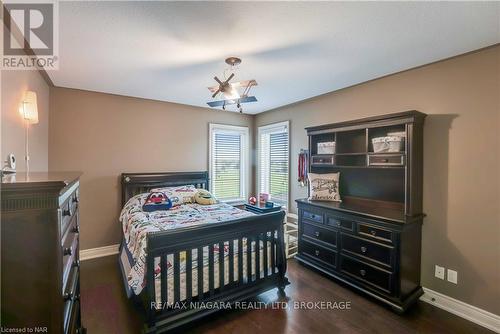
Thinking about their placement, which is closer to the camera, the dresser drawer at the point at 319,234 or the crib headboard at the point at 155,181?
the dresser drawer at the point at 319,234

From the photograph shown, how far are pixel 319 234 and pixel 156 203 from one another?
225 centimetres

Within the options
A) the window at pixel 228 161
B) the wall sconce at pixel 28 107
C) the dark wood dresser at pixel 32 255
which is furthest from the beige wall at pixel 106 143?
the dark wood dresser at pixel 32 255

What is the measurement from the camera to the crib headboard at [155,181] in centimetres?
369

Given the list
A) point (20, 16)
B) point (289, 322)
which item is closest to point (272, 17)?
point (20, 16)

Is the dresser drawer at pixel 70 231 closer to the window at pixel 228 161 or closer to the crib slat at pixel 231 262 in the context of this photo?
the crib slat at pixel 231 262

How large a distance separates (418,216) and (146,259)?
2712 mm

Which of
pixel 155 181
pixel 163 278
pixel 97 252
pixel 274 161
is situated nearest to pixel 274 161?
pixel 274 161

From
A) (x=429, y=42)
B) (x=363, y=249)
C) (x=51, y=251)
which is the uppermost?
(x=429, y=42)

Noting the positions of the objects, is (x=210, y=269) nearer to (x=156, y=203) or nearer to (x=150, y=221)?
(x=150, y=221)

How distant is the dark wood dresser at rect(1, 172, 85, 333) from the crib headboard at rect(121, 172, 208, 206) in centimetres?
291

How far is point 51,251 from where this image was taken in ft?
3.19

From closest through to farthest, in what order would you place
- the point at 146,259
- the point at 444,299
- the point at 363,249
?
1. the point at 146,259
2. the point at 444,299
3. the point at 363,249

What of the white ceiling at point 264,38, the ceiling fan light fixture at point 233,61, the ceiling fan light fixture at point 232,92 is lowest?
the ceiling fan light fixture at point 232,92

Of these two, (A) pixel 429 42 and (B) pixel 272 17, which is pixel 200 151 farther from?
(A) pixel 429 42
